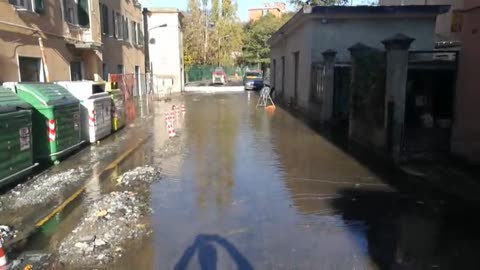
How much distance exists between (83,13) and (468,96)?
1687cm

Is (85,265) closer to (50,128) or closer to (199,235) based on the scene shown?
(199,235)

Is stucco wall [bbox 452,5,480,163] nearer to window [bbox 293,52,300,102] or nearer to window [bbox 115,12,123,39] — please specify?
window [bbox 293,52,300,102]

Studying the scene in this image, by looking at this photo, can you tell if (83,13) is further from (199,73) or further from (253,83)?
(199,73)

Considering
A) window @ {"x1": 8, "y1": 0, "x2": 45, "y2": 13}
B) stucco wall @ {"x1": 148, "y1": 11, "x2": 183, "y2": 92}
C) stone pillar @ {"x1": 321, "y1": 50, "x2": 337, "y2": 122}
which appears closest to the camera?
window @ {"x1": 8, "y1": 0, "x2": 45, "y2": 13}

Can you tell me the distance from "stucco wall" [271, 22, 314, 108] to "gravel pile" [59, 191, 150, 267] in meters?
13.9

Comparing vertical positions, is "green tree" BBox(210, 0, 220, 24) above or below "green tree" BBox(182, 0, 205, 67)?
above

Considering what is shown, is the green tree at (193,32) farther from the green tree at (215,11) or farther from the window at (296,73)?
the window at (296,73)

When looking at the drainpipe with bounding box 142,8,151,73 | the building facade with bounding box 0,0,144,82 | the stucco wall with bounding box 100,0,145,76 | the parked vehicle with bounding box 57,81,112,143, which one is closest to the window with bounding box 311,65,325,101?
the parked vehicle with bounding box 57,81,112,143

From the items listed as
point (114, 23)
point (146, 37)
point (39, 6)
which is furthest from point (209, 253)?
point (146, 37)

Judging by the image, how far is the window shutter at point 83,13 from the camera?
19.7m

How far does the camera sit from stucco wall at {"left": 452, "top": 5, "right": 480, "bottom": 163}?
30.9 feet

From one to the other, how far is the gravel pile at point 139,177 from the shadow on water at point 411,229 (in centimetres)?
376

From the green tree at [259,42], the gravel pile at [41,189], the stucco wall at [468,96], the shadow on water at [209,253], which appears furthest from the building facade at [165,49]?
the shadow on water at [209,253]

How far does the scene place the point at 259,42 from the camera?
6900 cm
